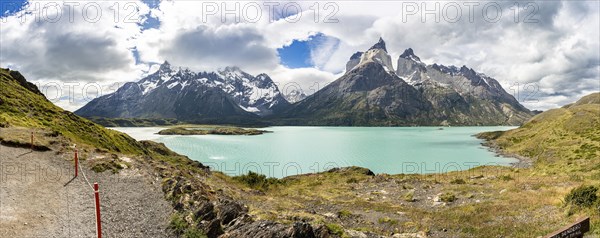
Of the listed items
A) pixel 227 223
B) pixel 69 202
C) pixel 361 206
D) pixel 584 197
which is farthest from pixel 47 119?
pixel 584 197

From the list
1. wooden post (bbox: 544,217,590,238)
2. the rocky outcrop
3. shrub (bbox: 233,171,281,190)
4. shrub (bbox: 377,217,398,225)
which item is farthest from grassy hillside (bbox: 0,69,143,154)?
wooden post (bbox: 544,217,590,238)

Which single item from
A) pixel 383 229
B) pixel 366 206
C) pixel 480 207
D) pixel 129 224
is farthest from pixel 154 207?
pixel 480 207

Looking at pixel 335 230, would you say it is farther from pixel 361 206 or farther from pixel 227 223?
pixel 361 206

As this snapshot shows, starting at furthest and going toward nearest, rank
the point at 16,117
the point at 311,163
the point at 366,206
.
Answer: the point at 311,163 < the point at 16,117 < the point at 366,206

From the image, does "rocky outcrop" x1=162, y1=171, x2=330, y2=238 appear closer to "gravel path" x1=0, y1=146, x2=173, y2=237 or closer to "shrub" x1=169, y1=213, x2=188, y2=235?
"shrub" x1=169, y1=213, x2=188, y2=235

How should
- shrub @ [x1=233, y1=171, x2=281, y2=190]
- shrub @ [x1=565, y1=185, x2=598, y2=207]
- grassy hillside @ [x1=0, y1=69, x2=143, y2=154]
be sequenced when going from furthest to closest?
grassy hillside @ [x1=0, y1=69, x2=143, y2=154], shrub @ [x1=233, y1=171, x2=281, y2=190], shrub @ [x1=565, y1=185, x2=598, y2=207]

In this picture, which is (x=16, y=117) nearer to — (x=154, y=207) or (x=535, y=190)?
(x=154, y=207)
